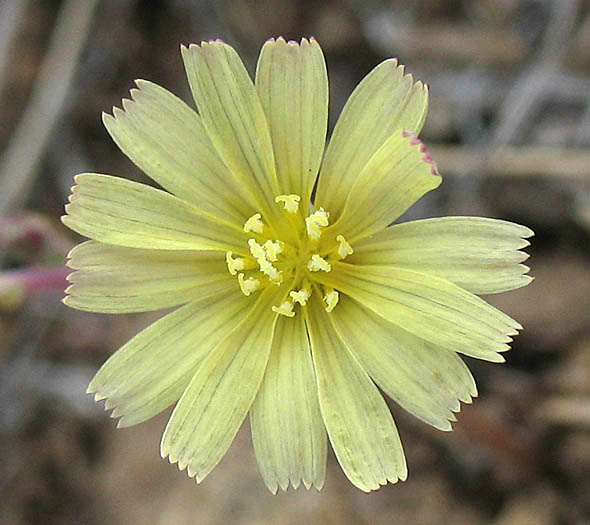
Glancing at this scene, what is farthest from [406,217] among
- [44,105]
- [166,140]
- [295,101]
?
[44,105]

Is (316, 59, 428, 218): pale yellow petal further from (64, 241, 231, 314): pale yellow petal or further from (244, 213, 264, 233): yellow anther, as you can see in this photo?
(64, 241, 231, 314): pale yellow petal

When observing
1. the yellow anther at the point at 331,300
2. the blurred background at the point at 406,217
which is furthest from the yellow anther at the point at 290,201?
the blurred background at the point at 406,217

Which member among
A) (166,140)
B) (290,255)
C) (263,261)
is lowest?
(290,255)

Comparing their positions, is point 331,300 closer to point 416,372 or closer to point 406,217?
point 416,372

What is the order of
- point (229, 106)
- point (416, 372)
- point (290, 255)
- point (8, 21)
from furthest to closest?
point (8, 21) → point (290, 255) → point (229, 106) → point (416, 372)

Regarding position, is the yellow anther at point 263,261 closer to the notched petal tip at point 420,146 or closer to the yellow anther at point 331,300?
the yellow anther at point 331,300
